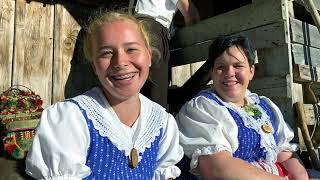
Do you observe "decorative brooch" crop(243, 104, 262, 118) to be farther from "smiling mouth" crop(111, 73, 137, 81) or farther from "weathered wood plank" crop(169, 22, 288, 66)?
"smiling mouth" crop(111, 73, 137, 81)

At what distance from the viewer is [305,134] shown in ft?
8.52

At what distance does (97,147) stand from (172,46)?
1979 millimetres

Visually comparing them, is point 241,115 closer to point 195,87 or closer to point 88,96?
point 88,96

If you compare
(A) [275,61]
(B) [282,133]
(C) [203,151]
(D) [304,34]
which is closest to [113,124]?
(C) [203,151]

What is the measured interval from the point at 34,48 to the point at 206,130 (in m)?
2.03

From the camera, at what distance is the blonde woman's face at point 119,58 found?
176 centimetres

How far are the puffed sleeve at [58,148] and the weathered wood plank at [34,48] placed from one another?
195 cm

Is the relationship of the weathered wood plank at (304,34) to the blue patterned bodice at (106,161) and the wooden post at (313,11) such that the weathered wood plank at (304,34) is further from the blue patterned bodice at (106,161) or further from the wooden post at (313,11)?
the blue patterned bodice at (106,161)

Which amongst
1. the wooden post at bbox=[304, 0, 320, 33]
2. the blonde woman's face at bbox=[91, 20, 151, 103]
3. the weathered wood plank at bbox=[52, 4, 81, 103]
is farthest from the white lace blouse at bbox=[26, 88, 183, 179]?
the weathered wood plank at bbox=[52, 4, 81, 103]

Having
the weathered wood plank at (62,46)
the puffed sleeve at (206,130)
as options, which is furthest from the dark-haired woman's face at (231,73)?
the weathered wood plank at (62,46)

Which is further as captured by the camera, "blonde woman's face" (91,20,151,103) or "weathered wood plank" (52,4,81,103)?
"weathered wood plank" (52,4,81,103)

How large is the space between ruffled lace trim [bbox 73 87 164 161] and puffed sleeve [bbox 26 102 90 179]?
10 centimetres

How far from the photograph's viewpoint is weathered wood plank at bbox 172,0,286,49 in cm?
271

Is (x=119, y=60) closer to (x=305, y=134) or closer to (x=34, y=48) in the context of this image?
(x=305, y=134)
